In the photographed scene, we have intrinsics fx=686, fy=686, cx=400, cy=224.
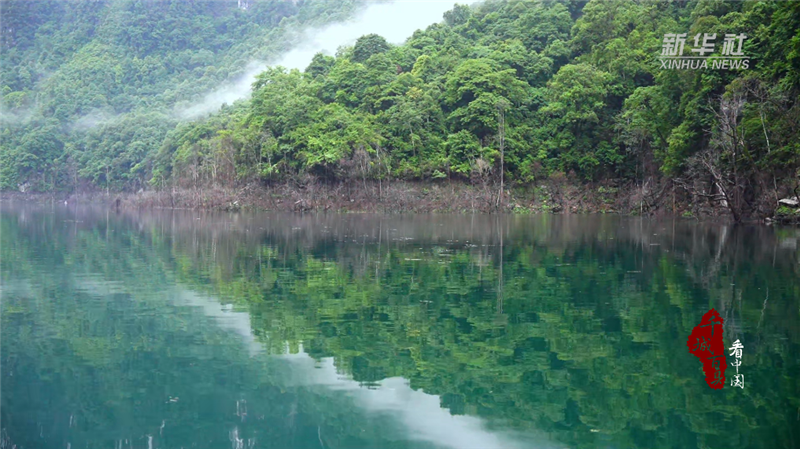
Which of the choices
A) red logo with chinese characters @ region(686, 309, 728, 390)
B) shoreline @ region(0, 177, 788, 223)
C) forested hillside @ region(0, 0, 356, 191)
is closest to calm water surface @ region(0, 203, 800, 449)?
red logo with chinese characters @ region(686, 309, 728, 390)

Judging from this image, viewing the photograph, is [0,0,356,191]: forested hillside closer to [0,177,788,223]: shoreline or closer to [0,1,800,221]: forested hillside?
[0,1,800,221]: forested hillside

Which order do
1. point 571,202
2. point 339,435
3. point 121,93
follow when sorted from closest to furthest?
point 339,435 < point 571,202 < point 121,93

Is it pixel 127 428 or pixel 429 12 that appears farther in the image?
pixel 429 12

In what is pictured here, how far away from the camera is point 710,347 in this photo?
30.4 feet

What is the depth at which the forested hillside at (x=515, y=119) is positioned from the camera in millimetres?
33969

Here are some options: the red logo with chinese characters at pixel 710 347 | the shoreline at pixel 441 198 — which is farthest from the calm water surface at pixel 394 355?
Result: the shoreline at pixel 441 198

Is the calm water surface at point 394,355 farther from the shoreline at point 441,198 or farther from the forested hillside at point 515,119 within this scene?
the shoreline at point 441,198

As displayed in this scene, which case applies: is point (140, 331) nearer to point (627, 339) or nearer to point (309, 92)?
point (627, 339)

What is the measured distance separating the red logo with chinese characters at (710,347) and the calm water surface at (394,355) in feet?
0.53

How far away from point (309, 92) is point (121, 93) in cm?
7687

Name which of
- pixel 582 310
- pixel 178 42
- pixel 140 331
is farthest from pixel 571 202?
pixel 178 42

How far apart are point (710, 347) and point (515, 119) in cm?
5190

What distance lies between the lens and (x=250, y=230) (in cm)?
3206

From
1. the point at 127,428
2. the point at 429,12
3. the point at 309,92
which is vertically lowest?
the point at 127,428
